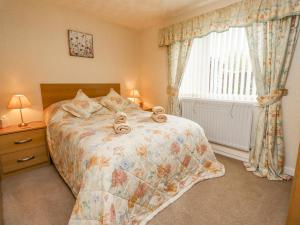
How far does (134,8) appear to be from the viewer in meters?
2.87

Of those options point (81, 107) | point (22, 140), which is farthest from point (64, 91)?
point (22, 140)

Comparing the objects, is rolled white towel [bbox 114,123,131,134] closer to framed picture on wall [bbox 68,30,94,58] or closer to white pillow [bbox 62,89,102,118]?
white pillow [bbox 62,89,102,118]

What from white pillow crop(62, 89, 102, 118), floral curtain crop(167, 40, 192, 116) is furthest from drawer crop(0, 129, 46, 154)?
floral curtain crop(167, 40, 192, 116)

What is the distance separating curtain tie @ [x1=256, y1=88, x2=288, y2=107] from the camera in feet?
6.81

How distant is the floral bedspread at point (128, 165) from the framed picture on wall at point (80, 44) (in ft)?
4.57

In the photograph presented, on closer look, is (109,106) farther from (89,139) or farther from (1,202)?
(1,202)

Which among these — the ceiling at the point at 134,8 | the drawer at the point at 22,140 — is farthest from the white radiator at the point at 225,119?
the drawer at the point at 22,140

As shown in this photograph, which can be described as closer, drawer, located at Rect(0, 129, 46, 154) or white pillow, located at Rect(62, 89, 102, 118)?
drawer, located at Rect(0, 129, 46, 154)

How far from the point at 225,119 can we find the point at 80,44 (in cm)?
290

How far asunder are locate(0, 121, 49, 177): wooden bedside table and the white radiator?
2.54 metres

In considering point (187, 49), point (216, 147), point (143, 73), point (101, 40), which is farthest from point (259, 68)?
point (101, 40)

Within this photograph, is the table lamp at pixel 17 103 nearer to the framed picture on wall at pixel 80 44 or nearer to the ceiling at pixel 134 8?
the framed picture on wall at pixel 80 44

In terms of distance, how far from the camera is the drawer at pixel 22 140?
2146 millimetres

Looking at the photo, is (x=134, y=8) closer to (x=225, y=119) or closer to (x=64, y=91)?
(x=64, y=91)
